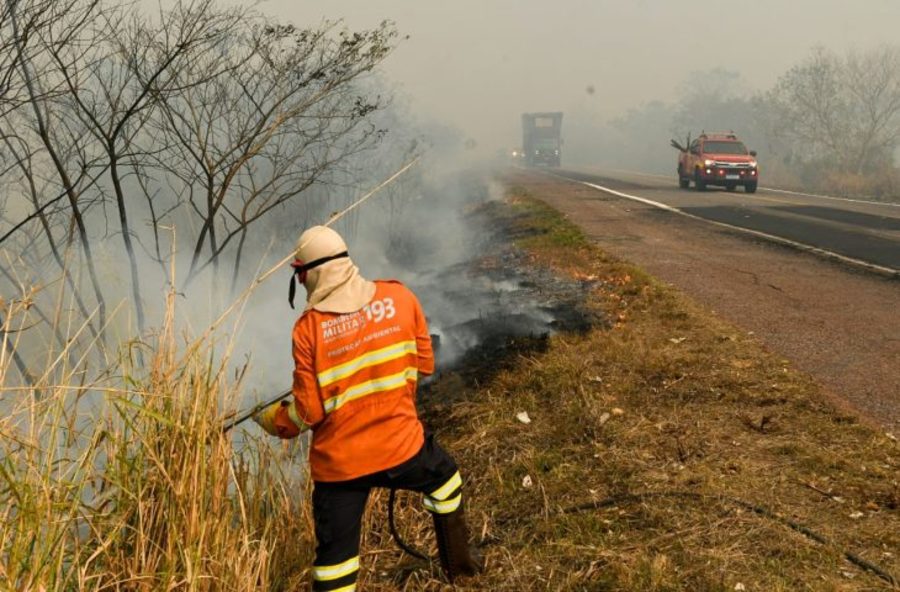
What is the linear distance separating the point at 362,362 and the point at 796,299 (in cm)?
639

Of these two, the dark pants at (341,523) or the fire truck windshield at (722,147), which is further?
the fire truck windshield at (722,147)

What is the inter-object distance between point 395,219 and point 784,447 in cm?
2415

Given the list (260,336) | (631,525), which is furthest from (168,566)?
(260,336)

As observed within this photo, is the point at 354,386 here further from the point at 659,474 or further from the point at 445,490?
the point at 659,474

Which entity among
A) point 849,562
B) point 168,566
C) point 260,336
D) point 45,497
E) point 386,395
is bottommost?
point 260,336

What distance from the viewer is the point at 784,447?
4164 millimetres

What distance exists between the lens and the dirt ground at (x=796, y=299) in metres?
5.24

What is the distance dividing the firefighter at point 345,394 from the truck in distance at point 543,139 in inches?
2003

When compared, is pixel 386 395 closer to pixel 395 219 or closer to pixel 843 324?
pixel 843 324

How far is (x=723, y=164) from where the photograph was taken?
22.5m

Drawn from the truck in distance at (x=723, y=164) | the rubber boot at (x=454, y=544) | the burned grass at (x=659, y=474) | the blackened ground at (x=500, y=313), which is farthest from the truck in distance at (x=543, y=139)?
the rubber boot at (x=454, y=544)

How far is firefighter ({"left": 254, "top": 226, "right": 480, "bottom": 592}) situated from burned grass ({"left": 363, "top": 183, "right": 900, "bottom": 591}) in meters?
0.77

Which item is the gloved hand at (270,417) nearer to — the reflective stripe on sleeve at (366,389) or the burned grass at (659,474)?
the reflective stripe on sleeve at (366,389)

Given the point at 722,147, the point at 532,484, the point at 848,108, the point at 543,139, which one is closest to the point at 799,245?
the point at 532,484
